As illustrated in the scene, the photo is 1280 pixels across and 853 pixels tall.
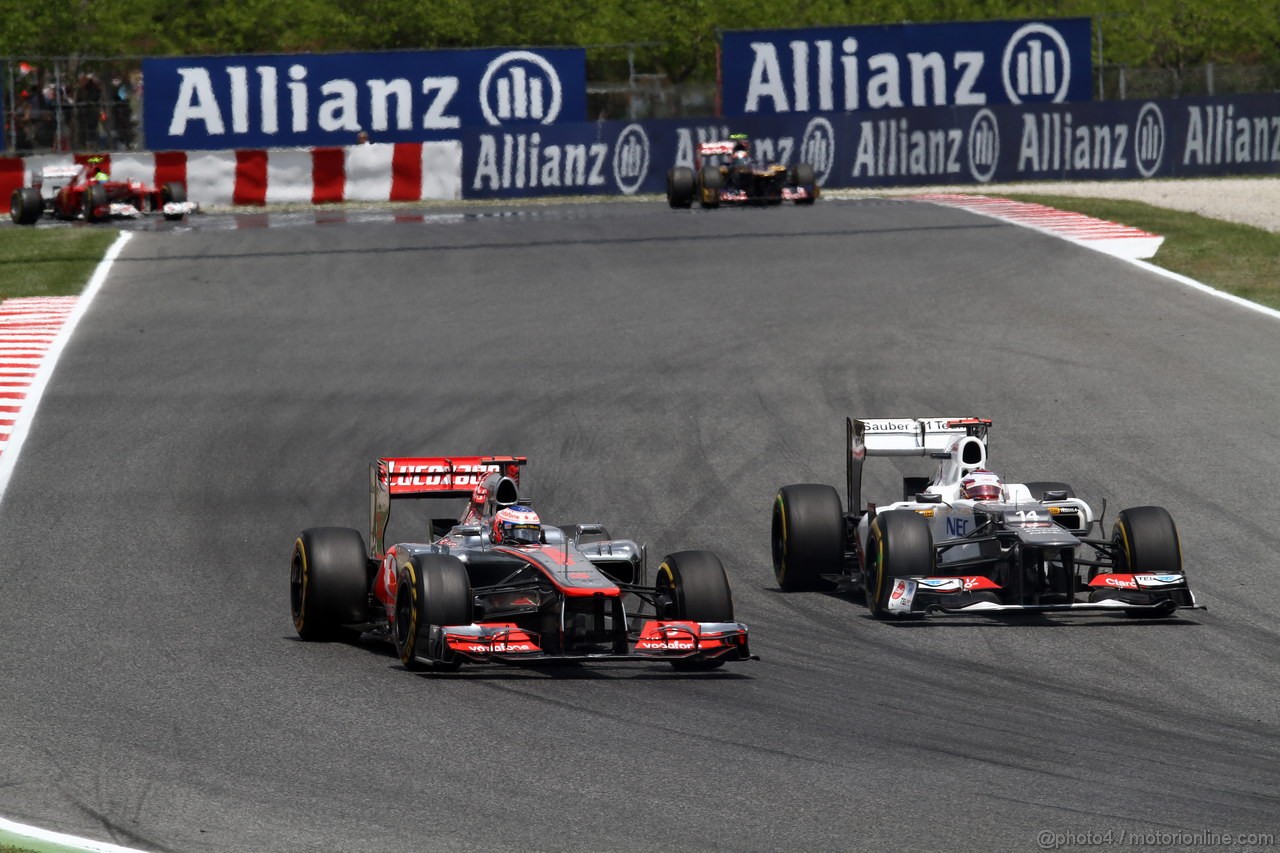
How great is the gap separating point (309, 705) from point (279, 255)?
19.9 meters

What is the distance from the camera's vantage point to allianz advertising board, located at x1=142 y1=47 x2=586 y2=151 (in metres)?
42.2

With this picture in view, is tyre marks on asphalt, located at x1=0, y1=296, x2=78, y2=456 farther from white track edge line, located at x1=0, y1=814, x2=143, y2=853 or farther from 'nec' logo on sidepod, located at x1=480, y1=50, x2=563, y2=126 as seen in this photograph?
'nec' logo on sidepod, located at x1=480, y1=50, x2=563, y2=126

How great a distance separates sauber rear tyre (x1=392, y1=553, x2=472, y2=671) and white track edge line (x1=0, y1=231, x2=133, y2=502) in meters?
6.17

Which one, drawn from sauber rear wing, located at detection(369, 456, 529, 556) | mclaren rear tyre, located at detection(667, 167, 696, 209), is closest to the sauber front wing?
sauber rear wing, located at detection(369, 456, 529, 556)

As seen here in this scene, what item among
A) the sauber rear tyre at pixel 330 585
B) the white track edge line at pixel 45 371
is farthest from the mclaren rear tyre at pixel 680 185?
the sauber rear tyre at pixel 330 585

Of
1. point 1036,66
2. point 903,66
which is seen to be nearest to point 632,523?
point 903,66

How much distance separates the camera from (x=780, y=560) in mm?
13344

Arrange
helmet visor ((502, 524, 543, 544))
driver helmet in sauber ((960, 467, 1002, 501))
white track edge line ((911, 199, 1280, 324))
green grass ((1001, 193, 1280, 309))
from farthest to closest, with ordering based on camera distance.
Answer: green grass ((1001, 193, 1280, 309)), white track edge line ((911, 199, 1280, 324)), driver helmet in sauber ((960, 467, 1002, 501)), helmet visor ((502, 524, 543, 544))

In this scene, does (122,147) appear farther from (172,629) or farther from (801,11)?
(172,629)

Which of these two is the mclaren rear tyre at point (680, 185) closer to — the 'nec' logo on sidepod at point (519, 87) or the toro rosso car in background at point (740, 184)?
the toro rosso car in background at point (740, 184)

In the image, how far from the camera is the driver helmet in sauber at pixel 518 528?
1109 cm

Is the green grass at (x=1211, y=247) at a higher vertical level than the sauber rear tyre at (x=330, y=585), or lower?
higher

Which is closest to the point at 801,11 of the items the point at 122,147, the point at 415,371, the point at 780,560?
the point at 122,147

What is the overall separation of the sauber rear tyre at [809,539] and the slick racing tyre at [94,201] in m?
24.0
